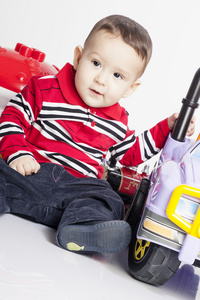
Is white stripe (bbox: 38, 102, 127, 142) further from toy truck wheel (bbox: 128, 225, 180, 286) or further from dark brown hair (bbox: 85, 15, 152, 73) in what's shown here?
toy truck wheel (bbox: 128, 225, 180, 286)

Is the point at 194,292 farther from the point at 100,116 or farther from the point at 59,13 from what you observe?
the point at 59,13

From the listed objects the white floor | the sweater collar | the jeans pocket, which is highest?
the sweater collar

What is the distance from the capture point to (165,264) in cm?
97

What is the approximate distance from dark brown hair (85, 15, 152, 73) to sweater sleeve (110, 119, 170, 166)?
0.23 meters

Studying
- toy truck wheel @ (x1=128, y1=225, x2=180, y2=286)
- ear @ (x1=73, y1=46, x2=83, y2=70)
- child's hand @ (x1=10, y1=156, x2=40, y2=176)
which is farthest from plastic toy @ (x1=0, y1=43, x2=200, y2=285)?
ear @ (x1=73, y1=46, x2=83, y2=70)

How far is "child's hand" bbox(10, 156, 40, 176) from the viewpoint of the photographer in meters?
1.18

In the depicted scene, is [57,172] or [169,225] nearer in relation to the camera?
[169,225]

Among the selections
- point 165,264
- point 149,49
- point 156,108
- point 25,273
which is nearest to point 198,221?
point 165,264

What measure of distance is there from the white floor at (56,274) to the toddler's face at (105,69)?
381 mm

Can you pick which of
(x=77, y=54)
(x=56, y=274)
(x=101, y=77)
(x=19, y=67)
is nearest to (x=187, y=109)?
(x=101, y=77)

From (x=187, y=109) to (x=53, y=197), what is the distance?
40 centimetres

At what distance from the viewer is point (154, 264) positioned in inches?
38.3

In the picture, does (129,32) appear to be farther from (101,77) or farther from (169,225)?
(169,225)

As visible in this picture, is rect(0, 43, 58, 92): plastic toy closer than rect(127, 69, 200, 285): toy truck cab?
No
